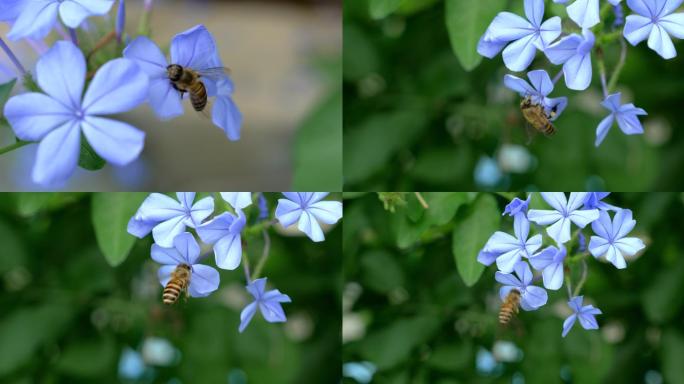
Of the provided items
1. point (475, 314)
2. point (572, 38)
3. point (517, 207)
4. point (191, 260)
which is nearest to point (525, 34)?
point (572, 38)

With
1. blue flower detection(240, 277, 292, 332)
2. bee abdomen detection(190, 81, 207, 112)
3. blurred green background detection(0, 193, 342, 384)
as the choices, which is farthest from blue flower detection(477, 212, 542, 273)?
blurred green background detection(0, 193, 342, 384)

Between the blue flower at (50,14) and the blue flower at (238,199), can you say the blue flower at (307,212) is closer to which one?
the blue flower at (238,199)

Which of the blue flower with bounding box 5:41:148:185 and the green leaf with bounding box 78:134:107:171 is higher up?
the blue flower with bounding box 5:41:148:185

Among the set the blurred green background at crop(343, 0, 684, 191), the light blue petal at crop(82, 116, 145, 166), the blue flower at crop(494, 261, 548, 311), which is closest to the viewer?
the light blue petal at crop(82, 116, 145, 166)

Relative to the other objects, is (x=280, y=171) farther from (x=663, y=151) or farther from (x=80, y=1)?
(x=80, y=1)

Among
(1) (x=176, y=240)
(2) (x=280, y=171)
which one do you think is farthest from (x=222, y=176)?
(1) (x=176, y=240)

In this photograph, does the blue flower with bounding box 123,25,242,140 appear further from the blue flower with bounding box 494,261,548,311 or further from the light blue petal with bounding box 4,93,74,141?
the blue flower with bounding box 494,261,548,311

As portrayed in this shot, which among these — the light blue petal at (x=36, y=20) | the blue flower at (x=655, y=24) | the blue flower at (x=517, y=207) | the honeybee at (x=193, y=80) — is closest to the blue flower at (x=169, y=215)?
the honeybee at (x=193, y=80)
